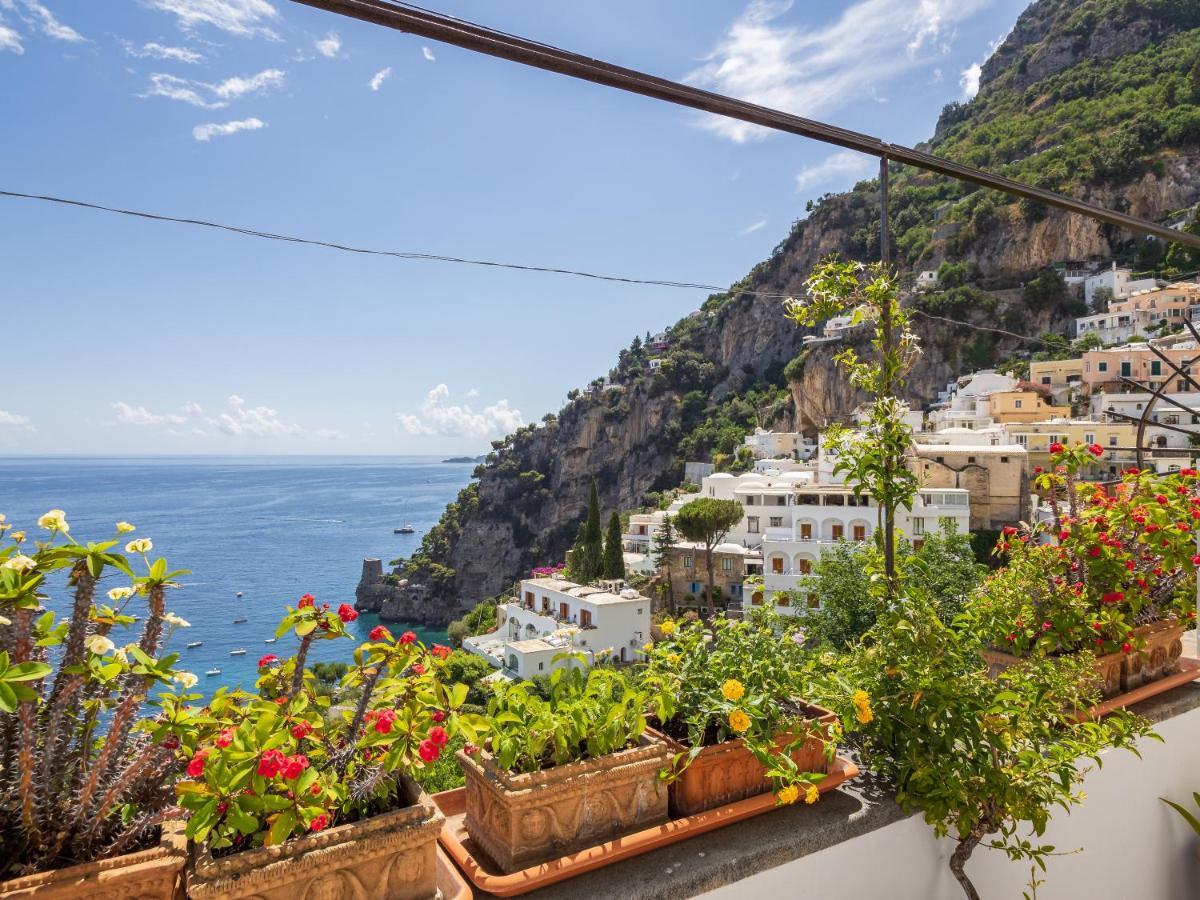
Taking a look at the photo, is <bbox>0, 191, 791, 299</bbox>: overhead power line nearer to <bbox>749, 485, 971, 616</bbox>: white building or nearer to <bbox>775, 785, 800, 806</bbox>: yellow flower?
<bbox>775, 785, 800, 806</bbox>: yellow flower

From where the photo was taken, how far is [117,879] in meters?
0.74

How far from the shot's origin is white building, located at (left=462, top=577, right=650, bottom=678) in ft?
56.8

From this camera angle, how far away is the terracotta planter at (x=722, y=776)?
1.19 m

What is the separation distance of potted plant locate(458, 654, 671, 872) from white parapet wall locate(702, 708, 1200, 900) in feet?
0.73

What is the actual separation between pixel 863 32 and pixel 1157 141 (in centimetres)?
4673

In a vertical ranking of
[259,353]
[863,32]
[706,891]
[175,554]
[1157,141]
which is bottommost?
[175,554]

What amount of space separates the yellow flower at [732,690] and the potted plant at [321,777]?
0.45m

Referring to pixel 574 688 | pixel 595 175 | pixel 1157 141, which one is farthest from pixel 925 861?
pixel 1157 141

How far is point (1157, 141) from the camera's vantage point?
118 ft

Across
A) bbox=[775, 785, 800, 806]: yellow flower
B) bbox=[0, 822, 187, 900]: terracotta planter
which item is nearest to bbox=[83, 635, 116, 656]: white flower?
bbox=[0, 822, 187, 900]: terracotta planter

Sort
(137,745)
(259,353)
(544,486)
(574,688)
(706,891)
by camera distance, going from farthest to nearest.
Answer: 1. (544,486)
2. (259,353)
3. (574,688)
4. (706,891)
5. (137,745)

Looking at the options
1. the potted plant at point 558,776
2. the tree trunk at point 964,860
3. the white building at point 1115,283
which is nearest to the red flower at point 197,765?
the potted plant at point 558,776

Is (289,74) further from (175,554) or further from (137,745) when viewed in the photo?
(175,554)

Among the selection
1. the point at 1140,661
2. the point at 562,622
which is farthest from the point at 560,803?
the point at 562,622
